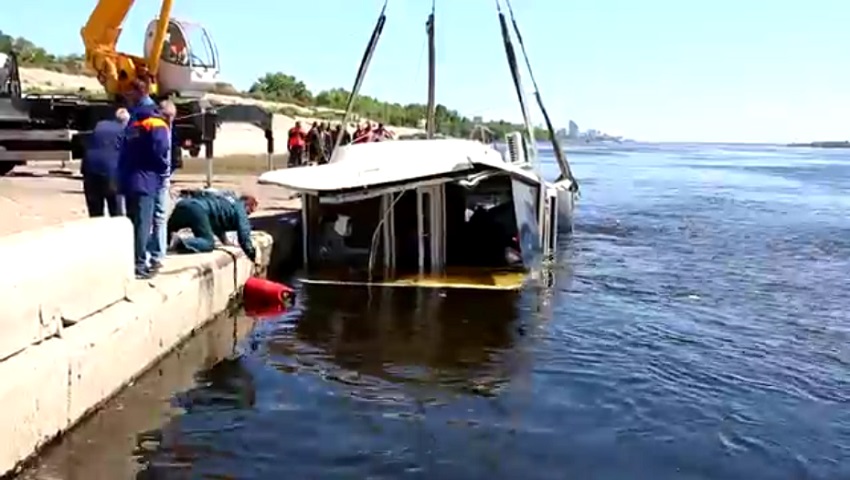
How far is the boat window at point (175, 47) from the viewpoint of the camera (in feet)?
84.1

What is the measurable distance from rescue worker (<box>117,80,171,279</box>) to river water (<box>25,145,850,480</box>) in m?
1.24

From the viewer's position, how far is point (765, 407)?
9.45m

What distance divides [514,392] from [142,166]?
416 centimetres

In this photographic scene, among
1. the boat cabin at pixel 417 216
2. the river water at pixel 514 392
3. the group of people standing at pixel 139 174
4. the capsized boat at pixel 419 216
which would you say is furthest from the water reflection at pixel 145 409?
the boat cabin at pixel 417 216

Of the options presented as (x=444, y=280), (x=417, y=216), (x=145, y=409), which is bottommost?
(x=145, y=409)

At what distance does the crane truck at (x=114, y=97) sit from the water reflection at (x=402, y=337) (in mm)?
8227

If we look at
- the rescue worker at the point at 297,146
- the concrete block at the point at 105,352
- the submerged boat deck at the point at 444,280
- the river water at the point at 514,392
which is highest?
the rescue worker at the point at 297,146

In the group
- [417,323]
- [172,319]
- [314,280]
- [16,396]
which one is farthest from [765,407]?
[314,280]

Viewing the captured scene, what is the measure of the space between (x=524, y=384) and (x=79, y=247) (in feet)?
13.6

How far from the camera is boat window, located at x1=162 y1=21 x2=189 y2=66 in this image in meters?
25.6

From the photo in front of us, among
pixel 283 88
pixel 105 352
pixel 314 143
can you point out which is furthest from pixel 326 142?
pixel 283 88

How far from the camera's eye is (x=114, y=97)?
23.6 m

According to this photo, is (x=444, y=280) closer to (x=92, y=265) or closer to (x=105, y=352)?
(x=92, y=265)

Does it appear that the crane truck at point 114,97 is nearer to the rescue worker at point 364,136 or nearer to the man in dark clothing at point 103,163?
the rescue worker at point 364,136
